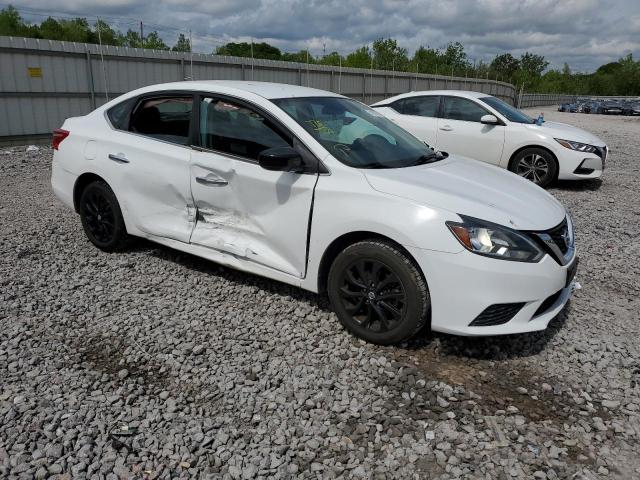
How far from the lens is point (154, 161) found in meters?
4.33

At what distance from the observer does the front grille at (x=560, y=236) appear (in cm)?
330

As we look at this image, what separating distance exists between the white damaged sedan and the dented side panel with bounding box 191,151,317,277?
0.03ft

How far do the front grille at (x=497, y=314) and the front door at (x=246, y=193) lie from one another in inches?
48.1

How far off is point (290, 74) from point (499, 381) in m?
16.9

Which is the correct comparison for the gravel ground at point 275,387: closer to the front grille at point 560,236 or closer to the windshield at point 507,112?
the front grille at point 560,236

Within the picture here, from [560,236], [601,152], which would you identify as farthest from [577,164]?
[560,236]

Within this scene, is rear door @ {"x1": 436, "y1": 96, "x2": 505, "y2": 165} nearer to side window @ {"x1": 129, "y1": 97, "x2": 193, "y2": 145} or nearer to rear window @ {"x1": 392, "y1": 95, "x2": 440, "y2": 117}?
rear window @ {"x1": 392, "y1": 95, "x2": 440, "y2": 117}

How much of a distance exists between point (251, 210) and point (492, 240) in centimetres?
171

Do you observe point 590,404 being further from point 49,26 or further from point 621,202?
point 49,26

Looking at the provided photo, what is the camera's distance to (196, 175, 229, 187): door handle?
3.93 metres

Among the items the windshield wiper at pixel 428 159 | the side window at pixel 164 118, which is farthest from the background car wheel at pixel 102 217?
the windshield wiper at pixel 428 159

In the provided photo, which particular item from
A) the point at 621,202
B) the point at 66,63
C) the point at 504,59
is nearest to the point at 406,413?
the point at 621,202

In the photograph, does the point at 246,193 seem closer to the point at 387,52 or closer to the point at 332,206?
the point at 332,206

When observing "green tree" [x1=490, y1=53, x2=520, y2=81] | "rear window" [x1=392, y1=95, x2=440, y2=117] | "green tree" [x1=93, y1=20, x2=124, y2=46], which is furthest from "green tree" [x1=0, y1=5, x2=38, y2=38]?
"green tree" [x1=490, y1=53, x2=520, y2=81]
